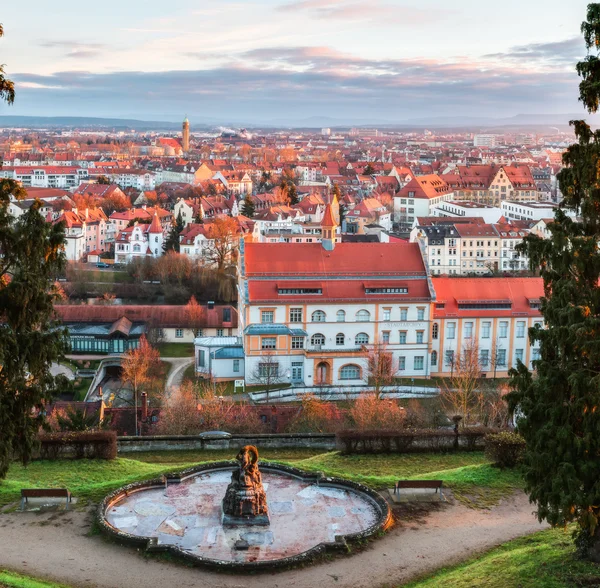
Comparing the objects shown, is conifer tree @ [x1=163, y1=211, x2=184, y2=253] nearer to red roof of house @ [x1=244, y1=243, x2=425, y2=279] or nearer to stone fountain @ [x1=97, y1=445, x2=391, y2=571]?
red roof of house @ [x1=244, y1=243, x2=425, y2=279]

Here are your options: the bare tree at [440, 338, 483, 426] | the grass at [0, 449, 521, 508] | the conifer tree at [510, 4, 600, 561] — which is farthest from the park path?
the conifer tree at [510, 4, 600, 561]

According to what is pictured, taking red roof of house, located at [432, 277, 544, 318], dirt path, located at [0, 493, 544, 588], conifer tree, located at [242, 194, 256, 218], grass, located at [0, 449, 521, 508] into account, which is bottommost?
dirt path, located at [0, 493, 544, 588]

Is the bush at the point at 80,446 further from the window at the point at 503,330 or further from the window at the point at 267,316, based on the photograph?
the window at the point at 503,330

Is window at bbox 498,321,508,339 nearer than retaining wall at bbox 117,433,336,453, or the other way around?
retaining wall at bbox 117,433,336,453

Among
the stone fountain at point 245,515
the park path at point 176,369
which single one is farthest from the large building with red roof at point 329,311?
the stone fountain at point 245,515

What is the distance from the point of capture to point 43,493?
22625 millimetres

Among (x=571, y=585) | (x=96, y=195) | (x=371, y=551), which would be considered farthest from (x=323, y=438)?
(x=96, y=195)

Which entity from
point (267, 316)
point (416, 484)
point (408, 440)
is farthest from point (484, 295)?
point (416, 484)

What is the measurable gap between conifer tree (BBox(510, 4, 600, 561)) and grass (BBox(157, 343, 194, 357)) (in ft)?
131

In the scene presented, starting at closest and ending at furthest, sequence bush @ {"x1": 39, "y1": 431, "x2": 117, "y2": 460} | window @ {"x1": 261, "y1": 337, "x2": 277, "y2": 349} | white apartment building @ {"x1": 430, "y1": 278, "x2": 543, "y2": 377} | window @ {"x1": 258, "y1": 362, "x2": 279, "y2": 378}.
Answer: bush @ {"x1": 39, "y1": 431, "x2": 117, "y2": 460}
window @ {"x1": 258, "y1": 362, "x2": 279, "y2": 378}
window @ {"x1": 261, "y1": 337, "x2": 277, "y2": 349}
white apartment building @ {"x1": 430, "y1": 278, "x2": 543, "y2": 377}

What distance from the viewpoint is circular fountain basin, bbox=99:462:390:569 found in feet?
66.2

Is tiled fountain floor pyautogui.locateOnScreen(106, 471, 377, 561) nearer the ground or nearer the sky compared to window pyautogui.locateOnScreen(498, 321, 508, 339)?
nearer the ground

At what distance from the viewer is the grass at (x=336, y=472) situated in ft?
78.8

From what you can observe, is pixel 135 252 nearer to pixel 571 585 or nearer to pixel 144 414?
pixel 144 414
